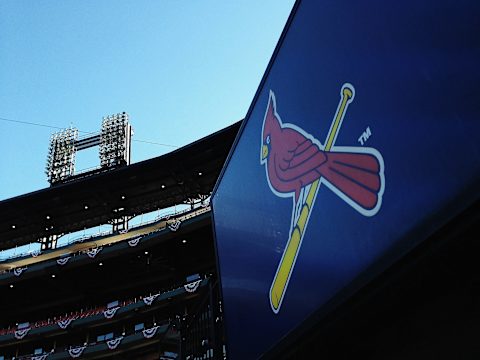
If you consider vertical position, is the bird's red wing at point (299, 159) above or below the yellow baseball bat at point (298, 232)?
above

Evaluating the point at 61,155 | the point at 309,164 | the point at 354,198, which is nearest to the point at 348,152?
the point at 354,198

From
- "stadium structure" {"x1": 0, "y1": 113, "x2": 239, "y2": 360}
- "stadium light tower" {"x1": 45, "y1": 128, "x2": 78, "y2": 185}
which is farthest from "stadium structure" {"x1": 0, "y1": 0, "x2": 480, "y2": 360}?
"stadium light tower" {"x1": 45, "y1": 128, "x2": 78, "y2": 185}

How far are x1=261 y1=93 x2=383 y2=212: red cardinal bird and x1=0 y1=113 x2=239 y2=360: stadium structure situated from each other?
31714 mm

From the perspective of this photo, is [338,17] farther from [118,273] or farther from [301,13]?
[118,273]

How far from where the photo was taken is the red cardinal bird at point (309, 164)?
3145 mm

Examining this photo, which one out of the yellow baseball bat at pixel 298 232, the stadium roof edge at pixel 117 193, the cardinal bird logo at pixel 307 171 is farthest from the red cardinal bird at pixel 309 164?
the stadium roof edge at pixel 117 193

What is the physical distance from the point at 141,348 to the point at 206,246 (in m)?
9.05

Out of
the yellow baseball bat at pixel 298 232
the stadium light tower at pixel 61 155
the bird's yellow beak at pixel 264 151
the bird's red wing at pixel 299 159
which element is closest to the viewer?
the yellow baseball bat at pixel 298 232

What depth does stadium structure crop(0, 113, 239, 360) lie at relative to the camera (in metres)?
38.7

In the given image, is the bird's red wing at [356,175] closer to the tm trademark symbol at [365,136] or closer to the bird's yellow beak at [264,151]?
the tm trademark symbol at [365,136]

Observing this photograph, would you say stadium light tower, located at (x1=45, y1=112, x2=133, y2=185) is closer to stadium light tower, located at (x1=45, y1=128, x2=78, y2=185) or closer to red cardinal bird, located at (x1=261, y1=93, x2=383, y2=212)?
stadium light tower, located at (x1=45, y1=128, x2=78, y2=185)

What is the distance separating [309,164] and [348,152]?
63 cm

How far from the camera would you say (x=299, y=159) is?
4.20 meters

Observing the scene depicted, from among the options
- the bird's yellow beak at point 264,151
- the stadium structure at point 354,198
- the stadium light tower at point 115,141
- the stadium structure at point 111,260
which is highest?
the stadium light tower at point 115,141
